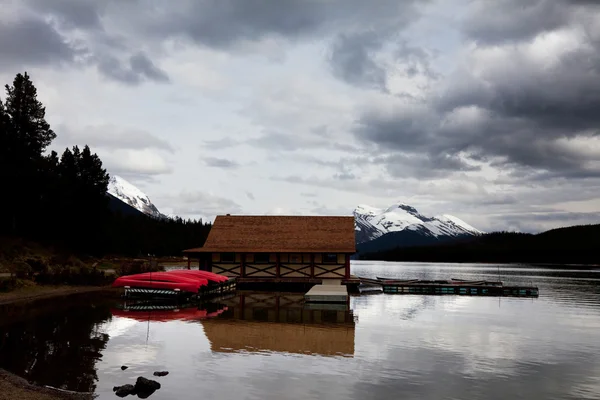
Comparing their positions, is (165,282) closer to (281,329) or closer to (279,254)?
(279,254)

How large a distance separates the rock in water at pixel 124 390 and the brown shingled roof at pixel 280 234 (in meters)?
33.6

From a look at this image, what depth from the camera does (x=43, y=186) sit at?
63.4 m

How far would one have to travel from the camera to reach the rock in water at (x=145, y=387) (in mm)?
14409

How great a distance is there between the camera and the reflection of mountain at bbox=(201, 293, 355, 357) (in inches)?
837

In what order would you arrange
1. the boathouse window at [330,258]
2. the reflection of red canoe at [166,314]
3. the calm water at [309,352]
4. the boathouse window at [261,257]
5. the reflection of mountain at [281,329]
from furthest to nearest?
the boathouse window at [261,257]
the boathouse window at [330,258]
the reflection of red canoe at [166,314]
the reflection of mountain at [281,329]
the calm water at [309,352]

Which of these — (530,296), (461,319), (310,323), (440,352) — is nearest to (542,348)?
(440,352)

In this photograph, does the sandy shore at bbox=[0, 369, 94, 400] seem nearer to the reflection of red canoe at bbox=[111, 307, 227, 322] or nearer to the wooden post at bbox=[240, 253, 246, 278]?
the reflection of red canoe at bbox=[111, 307, 227, 322]

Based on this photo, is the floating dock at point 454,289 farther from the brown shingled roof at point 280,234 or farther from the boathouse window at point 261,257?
the boathouse window at point 261,257

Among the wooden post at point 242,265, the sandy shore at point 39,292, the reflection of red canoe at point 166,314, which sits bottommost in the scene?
the reflection of red canoe at point 166,314

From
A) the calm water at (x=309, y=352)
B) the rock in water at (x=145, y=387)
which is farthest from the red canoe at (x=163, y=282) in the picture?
the rock in water at (x=145, y=387)

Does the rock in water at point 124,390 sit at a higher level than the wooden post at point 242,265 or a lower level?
lower

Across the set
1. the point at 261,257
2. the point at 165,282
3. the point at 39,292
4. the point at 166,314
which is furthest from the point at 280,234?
the point at 39,292

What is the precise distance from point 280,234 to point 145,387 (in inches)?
Answer: 1465

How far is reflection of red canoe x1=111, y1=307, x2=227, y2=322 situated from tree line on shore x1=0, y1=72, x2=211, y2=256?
110 feet
